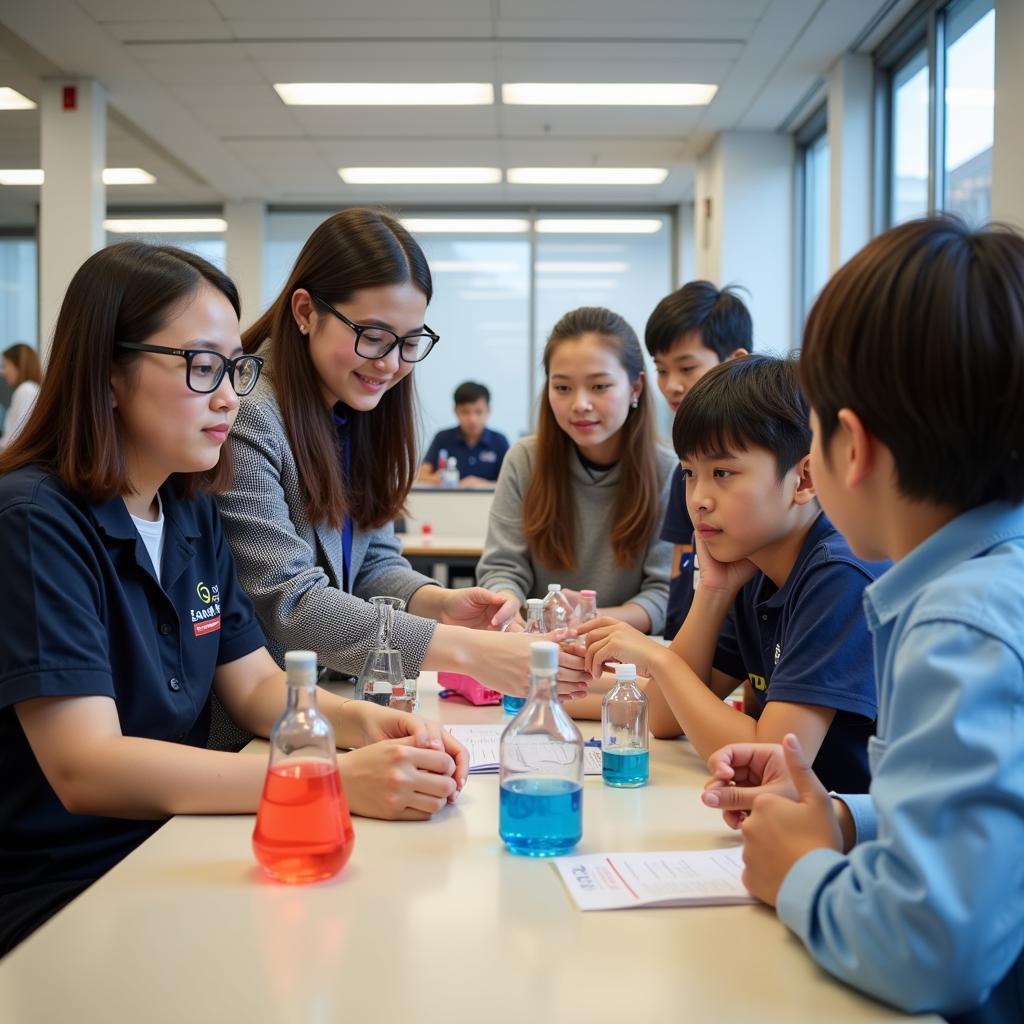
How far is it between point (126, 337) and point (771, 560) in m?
0.99

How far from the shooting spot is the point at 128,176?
7.91 m

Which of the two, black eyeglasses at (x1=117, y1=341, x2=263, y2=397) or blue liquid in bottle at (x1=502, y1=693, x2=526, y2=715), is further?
blue liquid in bottle at (x1=502, y1=693, x2=526, y2=715)

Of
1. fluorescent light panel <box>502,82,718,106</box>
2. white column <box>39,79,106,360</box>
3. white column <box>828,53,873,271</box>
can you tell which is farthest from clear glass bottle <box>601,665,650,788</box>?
white column <box>39,79,106,360</box>

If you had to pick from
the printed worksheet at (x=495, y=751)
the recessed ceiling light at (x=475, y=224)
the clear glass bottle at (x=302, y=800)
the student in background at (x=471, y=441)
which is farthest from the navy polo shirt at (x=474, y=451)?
the clear glass bottle at (x=302, y=800)

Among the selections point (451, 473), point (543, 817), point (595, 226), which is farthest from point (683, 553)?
point (595, 226)

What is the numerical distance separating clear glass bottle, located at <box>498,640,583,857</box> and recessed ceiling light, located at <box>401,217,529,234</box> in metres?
7.90

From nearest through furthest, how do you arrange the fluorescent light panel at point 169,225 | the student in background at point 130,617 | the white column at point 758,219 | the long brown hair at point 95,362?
the student in background at point 130,617
the long brown hair at point 95,362
the white column at point 758,219
the fluorescent light panel at point 169,225

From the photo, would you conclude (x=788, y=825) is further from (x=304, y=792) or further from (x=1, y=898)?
(x=1, y=898)

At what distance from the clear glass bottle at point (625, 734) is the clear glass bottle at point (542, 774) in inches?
7.9

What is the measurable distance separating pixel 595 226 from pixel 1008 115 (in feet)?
17.6

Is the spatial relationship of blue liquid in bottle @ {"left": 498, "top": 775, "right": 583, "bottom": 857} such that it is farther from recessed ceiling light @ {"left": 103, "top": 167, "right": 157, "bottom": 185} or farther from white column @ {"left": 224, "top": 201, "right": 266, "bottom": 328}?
white column @ {"left": 224, "top": 201, "right": 266, "bottom": 328}

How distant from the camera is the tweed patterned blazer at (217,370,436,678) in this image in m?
1.67

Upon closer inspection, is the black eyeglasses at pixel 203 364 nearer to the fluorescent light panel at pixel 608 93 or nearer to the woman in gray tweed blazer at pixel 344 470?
the woman in gray tweed blazer at pixel 344 470

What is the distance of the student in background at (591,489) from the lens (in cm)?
258
